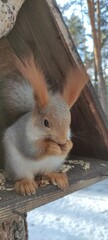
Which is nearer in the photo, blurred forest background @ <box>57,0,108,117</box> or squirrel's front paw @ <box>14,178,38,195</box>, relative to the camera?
squirrel's front paw @ <box>14,178,38,195</box>

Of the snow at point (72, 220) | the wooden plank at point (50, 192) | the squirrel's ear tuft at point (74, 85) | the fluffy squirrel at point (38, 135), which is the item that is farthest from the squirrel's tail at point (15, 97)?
the snow at point (72, 220)

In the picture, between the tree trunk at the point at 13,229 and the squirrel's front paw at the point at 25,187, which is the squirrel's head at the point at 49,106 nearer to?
the squirrel's front paw at the point at 25,187

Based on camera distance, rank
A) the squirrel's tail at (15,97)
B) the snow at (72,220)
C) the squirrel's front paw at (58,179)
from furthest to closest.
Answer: the snow at (72,220), the squirrel's tail at (15,97), the squirrel's front paw at (58,179)

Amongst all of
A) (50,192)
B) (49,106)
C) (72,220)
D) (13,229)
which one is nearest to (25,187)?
(50,192)

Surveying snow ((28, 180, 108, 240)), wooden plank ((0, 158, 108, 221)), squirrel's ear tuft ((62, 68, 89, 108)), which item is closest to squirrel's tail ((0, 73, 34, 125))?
squirrel's ear tuft ((62, 68, 89, 108))

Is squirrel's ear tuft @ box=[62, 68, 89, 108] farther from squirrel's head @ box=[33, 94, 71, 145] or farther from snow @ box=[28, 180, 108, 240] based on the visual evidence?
snow @ box=[28, 180, 108, 240]

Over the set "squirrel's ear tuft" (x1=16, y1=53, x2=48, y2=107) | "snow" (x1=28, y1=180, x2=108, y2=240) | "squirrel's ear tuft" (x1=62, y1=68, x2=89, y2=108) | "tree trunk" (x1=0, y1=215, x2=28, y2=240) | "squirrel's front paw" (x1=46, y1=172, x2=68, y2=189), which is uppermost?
"squirrel's ear tuft" (x1=16, y1=53, x2=48, y2=107)
